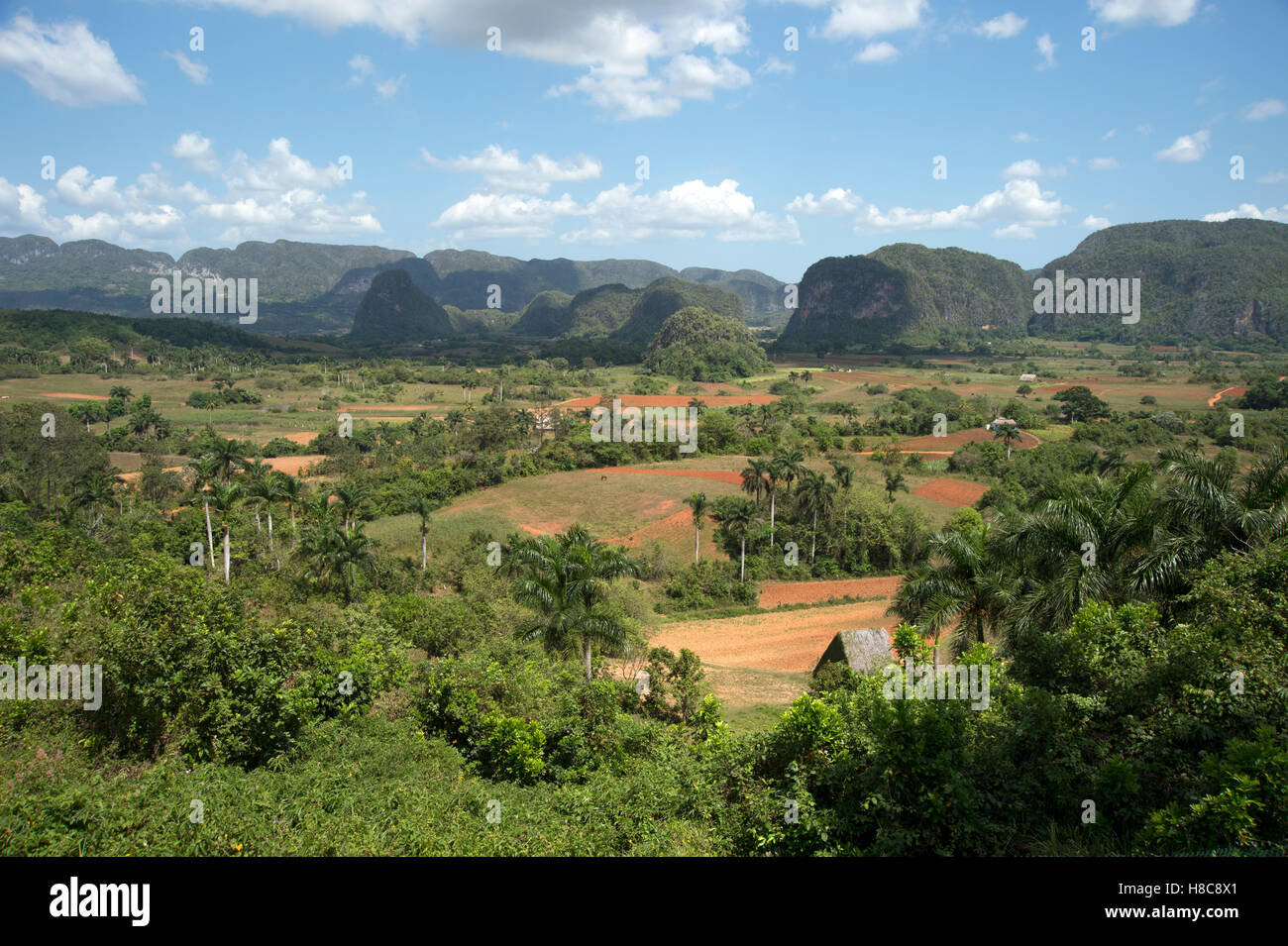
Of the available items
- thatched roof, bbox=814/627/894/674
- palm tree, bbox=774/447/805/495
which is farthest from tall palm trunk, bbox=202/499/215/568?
palm tree, bbox=774/447/805/495

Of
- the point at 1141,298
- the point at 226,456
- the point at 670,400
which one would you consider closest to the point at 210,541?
the point at 226,456

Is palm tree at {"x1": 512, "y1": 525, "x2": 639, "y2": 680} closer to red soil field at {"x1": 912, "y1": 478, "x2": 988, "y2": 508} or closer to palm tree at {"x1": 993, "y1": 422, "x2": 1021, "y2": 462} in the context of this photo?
red soil field at {"x1": 912, "y1": 478, "x2": 988, "y2": 508}

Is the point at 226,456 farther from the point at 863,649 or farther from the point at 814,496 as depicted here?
the point at 814,496

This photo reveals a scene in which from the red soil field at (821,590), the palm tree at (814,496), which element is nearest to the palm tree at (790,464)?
the palm tree at (814,496)

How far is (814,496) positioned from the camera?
37.6 m

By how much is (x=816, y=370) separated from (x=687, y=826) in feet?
414

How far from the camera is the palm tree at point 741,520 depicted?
35.9 meters

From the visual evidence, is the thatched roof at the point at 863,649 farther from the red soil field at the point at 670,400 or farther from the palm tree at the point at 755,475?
the red soil field at the point at 670,400

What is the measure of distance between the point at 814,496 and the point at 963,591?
23.4m

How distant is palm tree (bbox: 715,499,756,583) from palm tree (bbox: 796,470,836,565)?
9.15 feet

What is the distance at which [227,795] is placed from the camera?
827 cm
